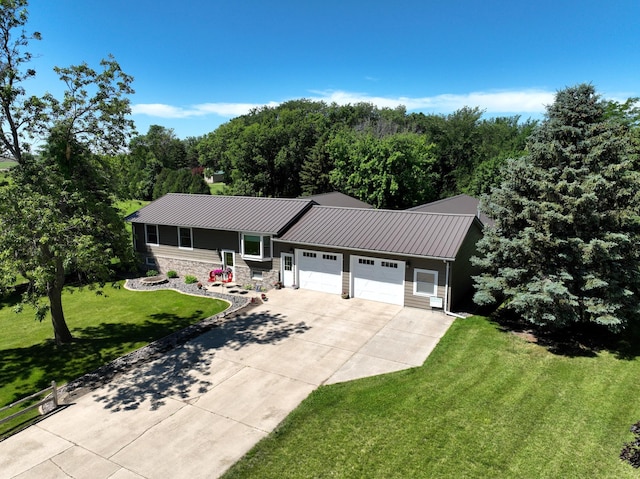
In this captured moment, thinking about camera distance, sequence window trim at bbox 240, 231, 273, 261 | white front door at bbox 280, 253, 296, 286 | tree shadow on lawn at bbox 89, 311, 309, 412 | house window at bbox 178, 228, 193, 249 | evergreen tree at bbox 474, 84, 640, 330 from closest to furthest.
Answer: tree shadow on lawn at bbox 89, 311, 309, 412, evergreen tree at bbox 474, 84, 640, 330, white front door at bbox 280, 253, 296, 286, window trim at bbox 240, 231, 273, 261, house window at bbox 178, 228, 193, 249

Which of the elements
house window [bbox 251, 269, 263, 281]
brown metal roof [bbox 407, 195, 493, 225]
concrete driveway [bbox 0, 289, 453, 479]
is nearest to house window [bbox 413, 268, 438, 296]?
concrete driveway [bbox 0, 289, 453, 479]

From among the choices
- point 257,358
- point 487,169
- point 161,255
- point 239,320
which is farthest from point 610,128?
point 487,169

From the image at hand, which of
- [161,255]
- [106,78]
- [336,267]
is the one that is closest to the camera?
[106,78]

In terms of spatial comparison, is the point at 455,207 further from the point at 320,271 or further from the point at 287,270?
the point at 287,270

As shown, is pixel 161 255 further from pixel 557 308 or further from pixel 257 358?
pixel 557 308

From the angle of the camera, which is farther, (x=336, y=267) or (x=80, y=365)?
(x=336, y=267)

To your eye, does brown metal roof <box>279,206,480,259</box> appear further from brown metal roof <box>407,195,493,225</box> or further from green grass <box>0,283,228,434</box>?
brown metal roof <box>407,195,493,225</box>
